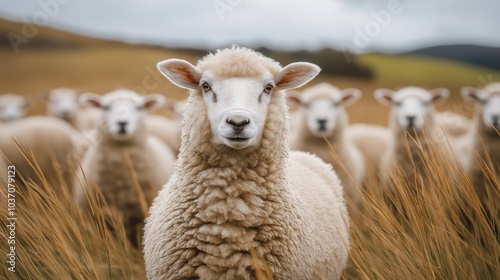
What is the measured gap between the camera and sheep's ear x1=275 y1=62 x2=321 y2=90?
2682 millimetres

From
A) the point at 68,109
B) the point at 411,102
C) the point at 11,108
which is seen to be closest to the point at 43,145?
the point at 68,109

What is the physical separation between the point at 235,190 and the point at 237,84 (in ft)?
1.80

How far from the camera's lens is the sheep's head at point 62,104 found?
10.6m

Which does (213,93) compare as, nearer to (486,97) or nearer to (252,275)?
(252,275)

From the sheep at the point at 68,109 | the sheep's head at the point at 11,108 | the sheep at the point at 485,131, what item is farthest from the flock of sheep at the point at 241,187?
the sheep's head at the point at 11,108

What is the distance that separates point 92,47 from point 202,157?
63.3 feet

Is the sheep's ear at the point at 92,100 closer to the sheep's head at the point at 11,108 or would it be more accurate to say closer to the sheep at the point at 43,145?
the sheep at the point at 43,145

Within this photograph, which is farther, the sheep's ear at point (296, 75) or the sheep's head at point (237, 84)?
the sheep's ear at point (296, 75)

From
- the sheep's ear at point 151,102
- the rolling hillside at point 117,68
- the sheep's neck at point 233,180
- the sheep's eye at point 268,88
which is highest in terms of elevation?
the rolling hillside at point 117,68

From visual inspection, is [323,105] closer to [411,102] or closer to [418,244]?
[411,102]

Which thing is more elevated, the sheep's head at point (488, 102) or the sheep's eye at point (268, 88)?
the sheep's head at point (488, 102)

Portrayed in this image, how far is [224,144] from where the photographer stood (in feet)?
8.04

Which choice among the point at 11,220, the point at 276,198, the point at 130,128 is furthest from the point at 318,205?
the point at 130,128

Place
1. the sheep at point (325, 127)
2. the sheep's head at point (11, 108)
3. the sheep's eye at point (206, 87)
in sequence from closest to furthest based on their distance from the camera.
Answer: the sheep's eye at point (206, 87) → the sheep at point (325, 127) → the sheep's head at point (11, 108)
